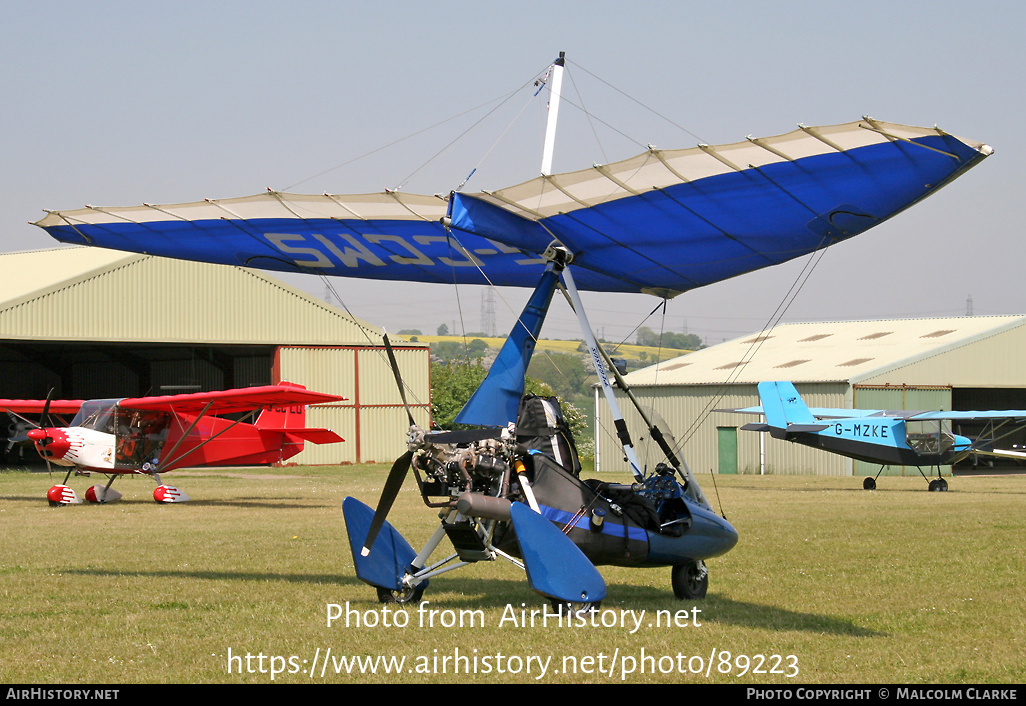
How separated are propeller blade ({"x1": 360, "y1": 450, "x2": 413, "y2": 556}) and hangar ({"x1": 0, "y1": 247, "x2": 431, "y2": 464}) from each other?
26.5 metres

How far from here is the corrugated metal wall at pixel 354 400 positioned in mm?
40375

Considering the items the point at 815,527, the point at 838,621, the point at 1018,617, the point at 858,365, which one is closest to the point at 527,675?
the point at 838,621

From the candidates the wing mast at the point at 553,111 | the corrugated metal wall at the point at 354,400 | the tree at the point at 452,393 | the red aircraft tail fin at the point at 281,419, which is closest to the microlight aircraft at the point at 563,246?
the wing mast at the point at 553,111

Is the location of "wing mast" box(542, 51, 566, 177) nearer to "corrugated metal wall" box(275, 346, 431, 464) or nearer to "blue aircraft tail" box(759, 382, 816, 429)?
"blue aircraft tail" box(759, 382, 816, 429)

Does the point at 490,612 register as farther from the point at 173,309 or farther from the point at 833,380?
the point at 173,309

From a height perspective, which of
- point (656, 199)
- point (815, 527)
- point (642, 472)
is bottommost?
point (815, 527)

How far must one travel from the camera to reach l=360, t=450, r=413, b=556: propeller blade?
8.46 m

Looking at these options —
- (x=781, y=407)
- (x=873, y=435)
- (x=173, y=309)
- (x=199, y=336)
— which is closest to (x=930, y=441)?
(x=873, y=435)

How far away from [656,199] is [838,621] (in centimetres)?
363

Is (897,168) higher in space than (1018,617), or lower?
higher

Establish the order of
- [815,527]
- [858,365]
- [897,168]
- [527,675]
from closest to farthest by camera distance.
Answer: [527,675] → [897,168] → [815,527] → [858,365]

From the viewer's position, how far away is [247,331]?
3975cm

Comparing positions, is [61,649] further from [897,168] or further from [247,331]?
[247,331]

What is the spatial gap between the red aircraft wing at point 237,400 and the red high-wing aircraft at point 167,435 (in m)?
0.02
